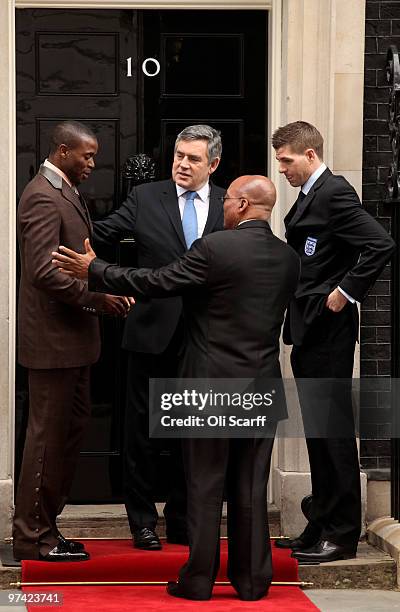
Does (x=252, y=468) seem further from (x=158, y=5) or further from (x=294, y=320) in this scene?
(x=158, y=5)

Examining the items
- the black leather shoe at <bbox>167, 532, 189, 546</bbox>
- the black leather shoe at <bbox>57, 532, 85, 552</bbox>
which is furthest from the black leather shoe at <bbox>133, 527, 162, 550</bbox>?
the black leather shoe at <bbox>57, 532, 85, 552</bbox>

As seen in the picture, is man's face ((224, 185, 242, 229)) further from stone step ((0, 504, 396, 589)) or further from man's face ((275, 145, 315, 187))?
stone step ((0, 504, 396, 589))

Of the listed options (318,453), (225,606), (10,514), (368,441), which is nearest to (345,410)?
(318,453)

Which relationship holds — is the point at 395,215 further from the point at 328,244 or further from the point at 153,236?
the point at 153,236

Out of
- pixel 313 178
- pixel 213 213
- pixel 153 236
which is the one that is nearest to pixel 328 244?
pixel 313 178

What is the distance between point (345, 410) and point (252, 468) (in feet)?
3.16

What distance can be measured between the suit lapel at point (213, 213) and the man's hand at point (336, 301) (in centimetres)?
74

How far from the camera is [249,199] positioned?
6785 mm

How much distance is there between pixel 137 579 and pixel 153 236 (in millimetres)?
1725

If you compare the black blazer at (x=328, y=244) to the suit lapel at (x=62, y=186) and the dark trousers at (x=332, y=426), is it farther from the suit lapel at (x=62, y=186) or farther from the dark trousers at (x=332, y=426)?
the suit lapel at (x=62, y=186)

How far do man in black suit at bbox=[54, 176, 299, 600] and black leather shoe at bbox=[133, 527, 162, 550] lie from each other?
711 millimetres

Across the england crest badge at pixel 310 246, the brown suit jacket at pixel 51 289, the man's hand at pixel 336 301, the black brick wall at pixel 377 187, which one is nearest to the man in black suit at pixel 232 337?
the brown suit jacket at pixel 51 289

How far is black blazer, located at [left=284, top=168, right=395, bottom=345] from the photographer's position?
23.9 ft

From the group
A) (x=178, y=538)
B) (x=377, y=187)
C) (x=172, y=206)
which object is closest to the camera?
(x=172, y=206)
